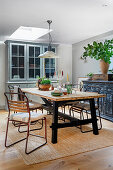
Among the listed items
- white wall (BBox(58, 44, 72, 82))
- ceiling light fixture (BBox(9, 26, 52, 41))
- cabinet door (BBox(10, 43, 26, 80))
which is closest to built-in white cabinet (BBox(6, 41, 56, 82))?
cabinet door (BBox(10, 43, 26, 80))

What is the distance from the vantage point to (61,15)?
3.80m

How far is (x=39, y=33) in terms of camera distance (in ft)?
18.1

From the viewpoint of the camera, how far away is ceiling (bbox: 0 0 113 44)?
319cm

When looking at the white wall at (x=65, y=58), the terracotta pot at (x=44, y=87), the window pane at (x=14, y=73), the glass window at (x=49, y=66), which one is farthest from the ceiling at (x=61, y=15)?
the white wall at (x=65, y=58)

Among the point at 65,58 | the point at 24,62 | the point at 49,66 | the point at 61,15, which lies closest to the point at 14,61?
the point at 24,62

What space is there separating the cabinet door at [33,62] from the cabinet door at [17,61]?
16 centimetres

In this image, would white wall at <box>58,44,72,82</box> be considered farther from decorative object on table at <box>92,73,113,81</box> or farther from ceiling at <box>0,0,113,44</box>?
decorative object on table at <box>92,73,113,81</box>

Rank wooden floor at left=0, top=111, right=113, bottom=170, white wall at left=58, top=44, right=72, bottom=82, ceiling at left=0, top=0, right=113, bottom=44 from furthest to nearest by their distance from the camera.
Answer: white wall at left=58, top=44, right=72, bottom=82
ceiling at left=0, top=0, right=113, bottom=44
wooden floor at left=0, top=111, right=113, bottom=170

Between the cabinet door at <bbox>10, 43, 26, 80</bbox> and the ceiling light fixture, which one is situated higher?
the ceiling light fixture

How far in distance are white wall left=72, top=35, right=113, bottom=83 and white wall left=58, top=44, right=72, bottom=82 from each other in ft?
0.50

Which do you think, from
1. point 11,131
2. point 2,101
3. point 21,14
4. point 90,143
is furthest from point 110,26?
point 2,101

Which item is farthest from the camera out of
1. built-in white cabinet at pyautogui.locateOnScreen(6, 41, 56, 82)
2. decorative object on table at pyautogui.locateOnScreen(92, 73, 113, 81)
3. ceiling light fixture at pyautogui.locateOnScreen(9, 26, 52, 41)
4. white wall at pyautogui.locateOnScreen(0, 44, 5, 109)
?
white wall at pyautogui.locateOnScreen(0, 44, 5, 109)

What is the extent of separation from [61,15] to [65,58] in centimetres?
319

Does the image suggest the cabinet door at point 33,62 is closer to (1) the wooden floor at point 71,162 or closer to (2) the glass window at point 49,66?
(2) the glass window at point 49,66
